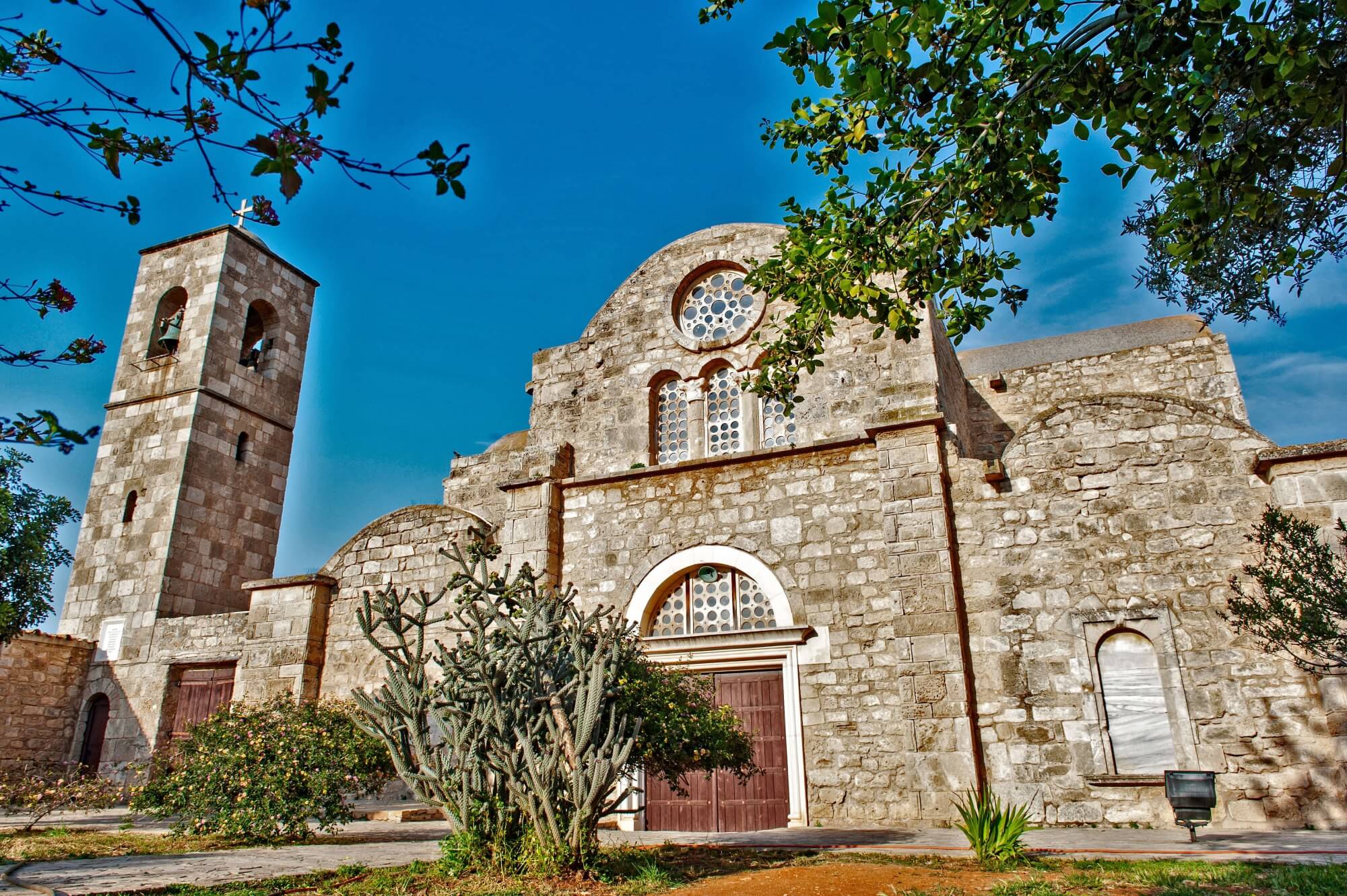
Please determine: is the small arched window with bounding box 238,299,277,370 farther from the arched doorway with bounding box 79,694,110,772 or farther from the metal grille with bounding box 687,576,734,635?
the metal grille with bounding box 687,576,734,635

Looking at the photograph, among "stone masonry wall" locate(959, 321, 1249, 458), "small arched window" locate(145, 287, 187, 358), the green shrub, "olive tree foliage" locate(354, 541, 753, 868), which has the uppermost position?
"small arched window" locate(145, 287, 187, 358)

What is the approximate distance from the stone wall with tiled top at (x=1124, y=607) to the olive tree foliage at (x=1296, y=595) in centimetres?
23

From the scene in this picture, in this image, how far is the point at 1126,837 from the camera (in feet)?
25.8

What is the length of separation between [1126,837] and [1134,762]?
129 centimetres

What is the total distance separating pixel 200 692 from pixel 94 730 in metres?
2.41

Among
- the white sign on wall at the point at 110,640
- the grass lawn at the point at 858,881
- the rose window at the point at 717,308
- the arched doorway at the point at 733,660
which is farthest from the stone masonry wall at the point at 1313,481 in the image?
the white sign on wall at the point at 110,640

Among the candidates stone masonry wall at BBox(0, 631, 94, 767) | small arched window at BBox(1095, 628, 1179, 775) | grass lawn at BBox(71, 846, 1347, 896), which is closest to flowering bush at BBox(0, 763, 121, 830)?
stone masonry wall at BBox(0, 631, 94, 767)

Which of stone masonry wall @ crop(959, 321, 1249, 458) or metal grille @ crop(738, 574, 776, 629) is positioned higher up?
stone masonry wall @ crop(959, 321, 1249, 458)

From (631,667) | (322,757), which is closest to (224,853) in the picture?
(322,757)

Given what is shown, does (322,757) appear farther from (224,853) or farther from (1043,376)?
(1043,376)

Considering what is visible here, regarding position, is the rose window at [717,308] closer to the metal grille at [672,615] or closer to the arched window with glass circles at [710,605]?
the arched window with glass circles at [710,605]

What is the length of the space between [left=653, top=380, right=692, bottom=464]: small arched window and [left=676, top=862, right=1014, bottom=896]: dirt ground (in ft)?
23.7

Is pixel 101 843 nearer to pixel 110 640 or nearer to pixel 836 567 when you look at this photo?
pixel 836 567

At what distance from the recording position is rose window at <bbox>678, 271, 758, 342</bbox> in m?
13.1
